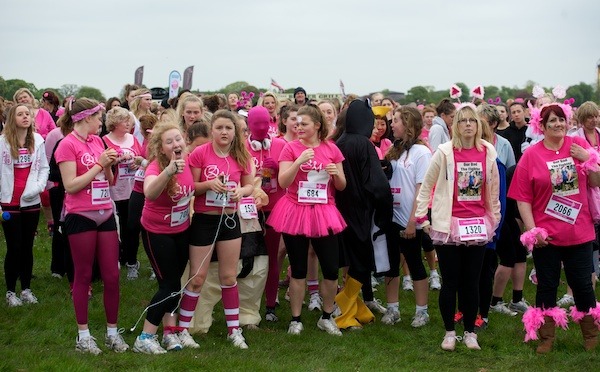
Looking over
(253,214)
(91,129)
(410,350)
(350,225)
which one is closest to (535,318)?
(410,350)

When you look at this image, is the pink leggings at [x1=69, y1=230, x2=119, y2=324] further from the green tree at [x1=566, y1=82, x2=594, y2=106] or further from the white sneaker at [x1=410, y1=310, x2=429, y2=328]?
the green tree at [x1=566, y1=82, x2=594, y2=106]

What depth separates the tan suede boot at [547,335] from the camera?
6.69m

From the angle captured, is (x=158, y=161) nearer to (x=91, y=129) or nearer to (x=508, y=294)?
(x=91, y=129)

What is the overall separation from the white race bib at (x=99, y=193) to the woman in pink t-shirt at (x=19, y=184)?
184 cm

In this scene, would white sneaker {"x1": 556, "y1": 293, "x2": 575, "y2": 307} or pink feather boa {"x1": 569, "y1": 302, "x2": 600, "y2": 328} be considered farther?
white sneaker {"x1": 556, "y1": 293, "x2": 575, "y2": 307}

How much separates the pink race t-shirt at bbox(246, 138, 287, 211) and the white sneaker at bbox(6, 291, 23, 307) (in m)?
2.80

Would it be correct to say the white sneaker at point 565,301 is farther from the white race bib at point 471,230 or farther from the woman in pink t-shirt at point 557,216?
the white race bib at point 471,230

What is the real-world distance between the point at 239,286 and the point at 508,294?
337cm

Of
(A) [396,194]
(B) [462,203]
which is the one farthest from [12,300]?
(B) [462,203]

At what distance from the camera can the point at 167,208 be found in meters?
6.16

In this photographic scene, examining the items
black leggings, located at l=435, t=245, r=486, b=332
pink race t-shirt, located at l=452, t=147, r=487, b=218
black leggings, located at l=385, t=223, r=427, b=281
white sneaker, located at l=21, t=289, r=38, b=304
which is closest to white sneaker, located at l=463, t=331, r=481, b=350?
black leggings, located at l=435, t=245, r=486, b=332

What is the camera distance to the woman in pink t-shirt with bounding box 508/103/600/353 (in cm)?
651

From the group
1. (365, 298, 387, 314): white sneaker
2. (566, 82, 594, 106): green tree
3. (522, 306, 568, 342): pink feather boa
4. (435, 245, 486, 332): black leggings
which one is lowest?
(365, 298, 387, 314): white sneaker

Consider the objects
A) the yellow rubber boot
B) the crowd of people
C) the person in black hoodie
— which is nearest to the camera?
the crowd of people
